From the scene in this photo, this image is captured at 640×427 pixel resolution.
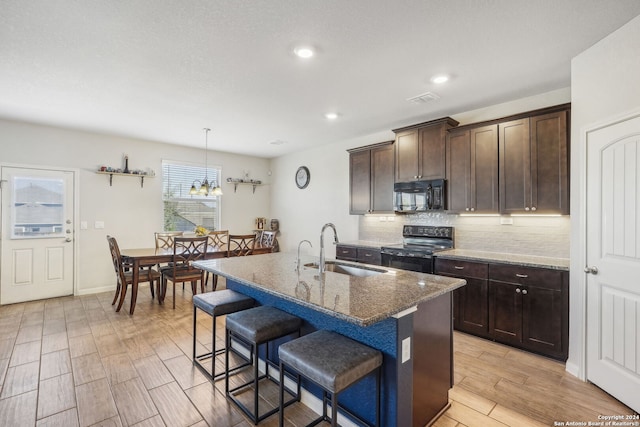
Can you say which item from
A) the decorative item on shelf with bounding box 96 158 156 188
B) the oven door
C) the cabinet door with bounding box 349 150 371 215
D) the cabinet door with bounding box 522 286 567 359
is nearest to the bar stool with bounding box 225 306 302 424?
the oven door

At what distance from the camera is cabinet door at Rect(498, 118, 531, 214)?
121 inches

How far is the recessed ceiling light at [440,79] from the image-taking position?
2867mm

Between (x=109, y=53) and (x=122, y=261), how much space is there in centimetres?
289

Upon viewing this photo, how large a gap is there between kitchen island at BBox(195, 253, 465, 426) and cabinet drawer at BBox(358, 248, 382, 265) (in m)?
1.94

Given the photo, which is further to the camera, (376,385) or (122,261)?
(122,261)

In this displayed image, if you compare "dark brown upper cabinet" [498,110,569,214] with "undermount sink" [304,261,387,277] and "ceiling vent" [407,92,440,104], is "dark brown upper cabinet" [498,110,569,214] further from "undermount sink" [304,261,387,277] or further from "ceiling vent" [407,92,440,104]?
"undermount sink" [304,261,387,277]

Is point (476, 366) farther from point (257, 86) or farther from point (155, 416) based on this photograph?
point (257, 86)

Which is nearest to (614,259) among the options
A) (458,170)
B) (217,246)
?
(458,170)

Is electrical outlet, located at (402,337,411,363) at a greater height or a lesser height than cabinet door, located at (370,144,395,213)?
lesser

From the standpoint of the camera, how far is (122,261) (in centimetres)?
430

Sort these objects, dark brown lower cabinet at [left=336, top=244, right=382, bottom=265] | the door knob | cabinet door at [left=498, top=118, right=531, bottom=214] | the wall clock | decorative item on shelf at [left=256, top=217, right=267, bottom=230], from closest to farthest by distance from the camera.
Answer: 1. the door knob
2. cabinet door at [left=498, top=118, right=531, bottom=214]
3. dark brown lower cabinet at [left=336, top=244, right=382, bottom=265]
4. the wall clock
5. decorative item on shelf at [left=256, top=217, right=267, bottom=230]

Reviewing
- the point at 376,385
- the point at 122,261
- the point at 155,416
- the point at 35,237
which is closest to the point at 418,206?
the point at 376,385

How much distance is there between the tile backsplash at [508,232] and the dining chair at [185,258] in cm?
296

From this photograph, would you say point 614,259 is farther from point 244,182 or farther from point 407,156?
point 244,182
